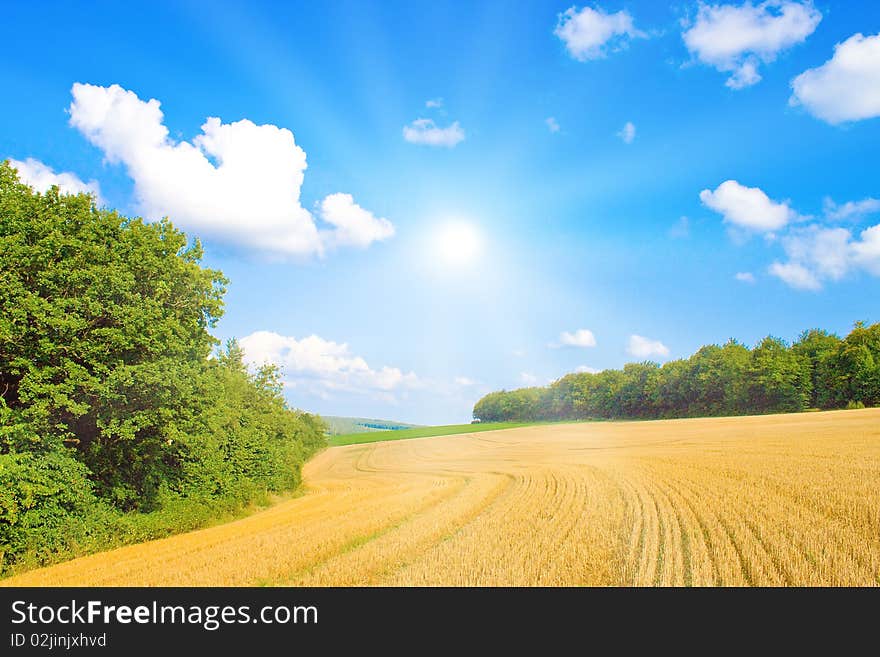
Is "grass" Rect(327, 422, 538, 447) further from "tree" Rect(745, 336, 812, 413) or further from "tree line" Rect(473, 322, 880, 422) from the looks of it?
"tree" Rect(745, 336, 812, 413)

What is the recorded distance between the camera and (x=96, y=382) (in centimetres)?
1684

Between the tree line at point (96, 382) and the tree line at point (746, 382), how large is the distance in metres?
96.9

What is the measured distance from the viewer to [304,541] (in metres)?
13.1

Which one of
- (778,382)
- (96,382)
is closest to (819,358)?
(778,382)

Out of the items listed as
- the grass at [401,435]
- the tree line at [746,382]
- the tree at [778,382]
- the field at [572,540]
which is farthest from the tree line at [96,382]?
the tree at [778,382]

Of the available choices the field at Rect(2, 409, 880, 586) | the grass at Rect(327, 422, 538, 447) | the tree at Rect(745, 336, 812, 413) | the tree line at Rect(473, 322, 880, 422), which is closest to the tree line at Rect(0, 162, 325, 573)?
the field at Rect(2, 409, 880, 586)

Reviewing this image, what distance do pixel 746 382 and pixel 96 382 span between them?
111865 millimetres

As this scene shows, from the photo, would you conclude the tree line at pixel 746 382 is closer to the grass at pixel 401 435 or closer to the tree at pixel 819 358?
the tree at pixel 819 358

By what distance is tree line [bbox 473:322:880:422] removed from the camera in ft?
282

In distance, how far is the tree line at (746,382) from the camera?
85.8 meters

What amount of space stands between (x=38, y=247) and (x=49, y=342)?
3284 millimetres

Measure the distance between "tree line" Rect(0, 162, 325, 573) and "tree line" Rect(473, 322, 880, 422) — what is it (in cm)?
9686
